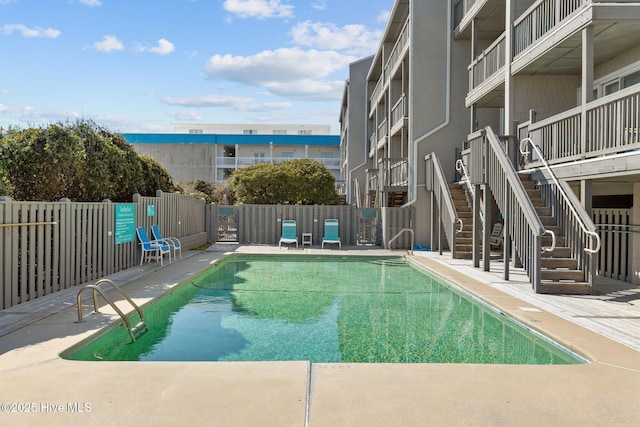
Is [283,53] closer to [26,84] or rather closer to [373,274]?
[26,84]

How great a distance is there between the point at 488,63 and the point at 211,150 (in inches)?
1493

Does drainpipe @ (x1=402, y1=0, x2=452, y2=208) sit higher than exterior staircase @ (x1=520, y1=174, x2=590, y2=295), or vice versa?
drainpipe @ (x1=402, y1=0, x2=452, y2=208)

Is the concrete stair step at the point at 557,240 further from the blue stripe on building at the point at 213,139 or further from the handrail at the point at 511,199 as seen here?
the blue stripe on building at the point at 213,139

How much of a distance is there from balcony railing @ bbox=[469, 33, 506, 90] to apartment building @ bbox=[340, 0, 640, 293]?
34 millimetres

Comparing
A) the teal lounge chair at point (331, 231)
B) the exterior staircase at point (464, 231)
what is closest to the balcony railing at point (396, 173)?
the teal lounge chair at point (331, 231)

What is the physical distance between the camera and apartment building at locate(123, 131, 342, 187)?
47.5 metres

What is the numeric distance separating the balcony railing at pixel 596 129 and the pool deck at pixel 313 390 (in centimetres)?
356

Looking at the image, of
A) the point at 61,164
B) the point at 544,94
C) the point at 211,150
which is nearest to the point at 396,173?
the point at 544,94

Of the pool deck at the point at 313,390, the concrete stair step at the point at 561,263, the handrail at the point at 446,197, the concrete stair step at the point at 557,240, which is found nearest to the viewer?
the pool deck at the point at 313,390

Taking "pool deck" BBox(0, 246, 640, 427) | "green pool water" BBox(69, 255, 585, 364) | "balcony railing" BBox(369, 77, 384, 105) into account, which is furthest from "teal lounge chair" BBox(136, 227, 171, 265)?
"balcony railing" BBox(369, 77, 384, 105)

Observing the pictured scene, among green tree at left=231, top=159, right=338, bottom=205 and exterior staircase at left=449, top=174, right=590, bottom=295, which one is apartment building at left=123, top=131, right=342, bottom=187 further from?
exterior staircase at left=449, top=174, right=590, bottom=295

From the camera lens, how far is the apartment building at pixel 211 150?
4747 cm

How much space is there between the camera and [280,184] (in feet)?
80.3

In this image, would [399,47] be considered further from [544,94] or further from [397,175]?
[544,94]
